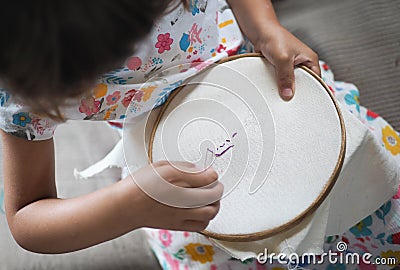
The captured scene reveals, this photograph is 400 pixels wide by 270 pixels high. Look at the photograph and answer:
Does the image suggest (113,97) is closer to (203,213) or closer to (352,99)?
(203,213)

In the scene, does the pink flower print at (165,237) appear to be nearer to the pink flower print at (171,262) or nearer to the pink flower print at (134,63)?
the pink flower print at (171,262)

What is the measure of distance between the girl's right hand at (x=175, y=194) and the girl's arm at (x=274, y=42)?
166mm

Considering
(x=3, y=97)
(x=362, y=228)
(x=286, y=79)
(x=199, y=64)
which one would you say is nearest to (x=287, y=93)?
(x=286, y=79)

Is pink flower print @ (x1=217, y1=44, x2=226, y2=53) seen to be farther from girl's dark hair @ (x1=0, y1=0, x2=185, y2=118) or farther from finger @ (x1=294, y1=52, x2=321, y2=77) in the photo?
girl's dark hair @ (x1=0, y1=0, x2=185, y2=118)

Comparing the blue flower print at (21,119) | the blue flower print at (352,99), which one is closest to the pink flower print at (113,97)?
the blue flower print at (21,119)

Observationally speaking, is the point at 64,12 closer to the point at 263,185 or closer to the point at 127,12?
the point at 127,12

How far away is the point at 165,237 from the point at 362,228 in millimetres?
285

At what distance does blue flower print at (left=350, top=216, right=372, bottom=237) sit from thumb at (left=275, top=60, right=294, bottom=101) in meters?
0.22

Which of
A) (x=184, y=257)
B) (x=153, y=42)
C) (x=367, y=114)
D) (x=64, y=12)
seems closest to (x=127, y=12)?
(x=64, y=12)

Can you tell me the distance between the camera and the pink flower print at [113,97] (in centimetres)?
73

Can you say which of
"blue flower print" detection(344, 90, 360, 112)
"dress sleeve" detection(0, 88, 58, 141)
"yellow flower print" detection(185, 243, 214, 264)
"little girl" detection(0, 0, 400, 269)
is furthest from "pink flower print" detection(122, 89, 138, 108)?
"blue flower print" detection(344, 90, 360, 112)

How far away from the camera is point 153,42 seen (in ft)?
2.36

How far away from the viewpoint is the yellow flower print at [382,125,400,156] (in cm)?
85

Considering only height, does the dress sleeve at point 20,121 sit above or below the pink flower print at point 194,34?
above
